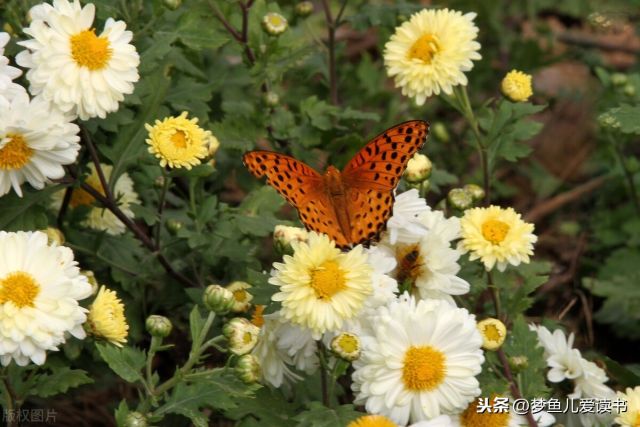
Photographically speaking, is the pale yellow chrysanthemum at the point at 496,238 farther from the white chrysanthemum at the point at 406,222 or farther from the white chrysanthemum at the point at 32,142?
the white chrysanthemum at the point at 32,142

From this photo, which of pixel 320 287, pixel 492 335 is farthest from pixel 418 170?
pixel 320 287

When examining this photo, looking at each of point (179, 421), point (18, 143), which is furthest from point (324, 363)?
point (18, 143)

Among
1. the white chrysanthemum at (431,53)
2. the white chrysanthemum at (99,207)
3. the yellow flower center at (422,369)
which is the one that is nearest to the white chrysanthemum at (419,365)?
the yellow flower center at (422,369)

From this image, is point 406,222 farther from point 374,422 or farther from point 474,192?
point 374,422

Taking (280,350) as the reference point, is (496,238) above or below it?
above

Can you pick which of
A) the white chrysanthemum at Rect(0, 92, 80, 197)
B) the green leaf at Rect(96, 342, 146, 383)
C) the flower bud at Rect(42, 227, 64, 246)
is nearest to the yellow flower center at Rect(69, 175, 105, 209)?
the flower bud at Rect(42, 227, 64, 246)

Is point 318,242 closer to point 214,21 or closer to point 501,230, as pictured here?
point 501,230
